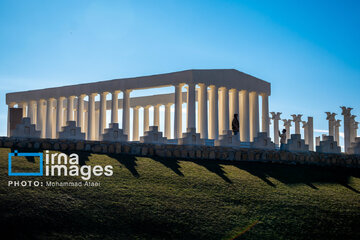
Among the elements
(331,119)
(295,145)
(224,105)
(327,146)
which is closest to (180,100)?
(224,105)

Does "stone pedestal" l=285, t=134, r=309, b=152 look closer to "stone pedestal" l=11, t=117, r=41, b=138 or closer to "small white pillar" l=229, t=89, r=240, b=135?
"small white pillar" l=229, t=89, r=240, b=135

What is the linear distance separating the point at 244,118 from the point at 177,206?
25.3 meters

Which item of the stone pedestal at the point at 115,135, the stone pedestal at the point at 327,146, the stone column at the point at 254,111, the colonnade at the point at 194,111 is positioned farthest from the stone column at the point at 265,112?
the stone pedestal at the point at 115,135

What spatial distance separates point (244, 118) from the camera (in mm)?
38438

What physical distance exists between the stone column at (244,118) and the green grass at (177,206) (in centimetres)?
1840

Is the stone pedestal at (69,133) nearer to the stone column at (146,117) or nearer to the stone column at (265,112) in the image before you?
the stone column at (265,112)

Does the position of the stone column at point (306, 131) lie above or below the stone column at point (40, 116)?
below

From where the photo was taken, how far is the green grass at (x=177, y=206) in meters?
12.2

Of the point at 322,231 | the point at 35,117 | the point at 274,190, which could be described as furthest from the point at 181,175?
the point at 35,117

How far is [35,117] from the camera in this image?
1898 inches

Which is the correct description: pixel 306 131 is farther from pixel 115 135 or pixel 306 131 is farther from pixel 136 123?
pixel 115 135

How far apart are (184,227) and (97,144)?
10.8 metres

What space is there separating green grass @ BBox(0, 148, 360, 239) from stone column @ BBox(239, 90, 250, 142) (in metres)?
18.4

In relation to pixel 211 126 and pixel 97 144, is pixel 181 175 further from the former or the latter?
pixel 211 126
